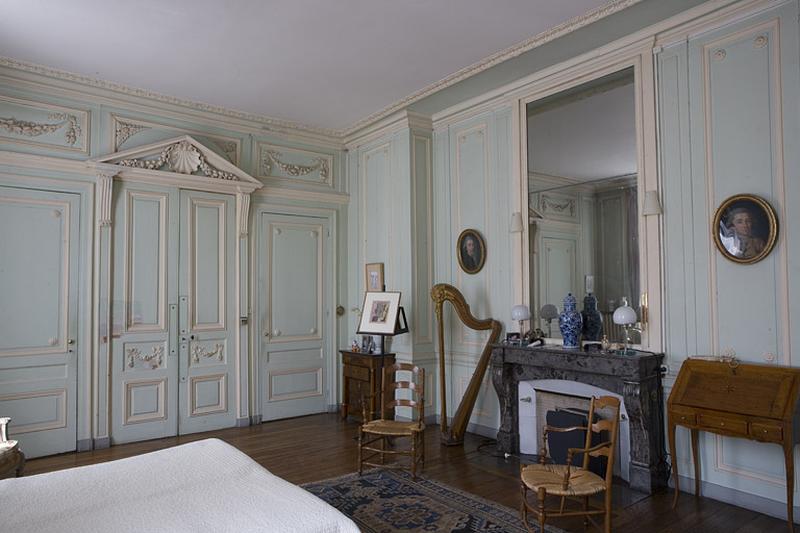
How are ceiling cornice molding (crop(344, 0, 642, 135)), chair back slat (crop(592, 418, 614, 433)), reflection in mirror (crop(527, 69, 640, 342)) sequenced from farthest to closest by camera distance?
reflection in mirror (crop(527, 69, 640, 342)), ceiling cornice molding (crop(344, 0, 642, 135)), chair back slat (crop(592, 418, 614, 433))

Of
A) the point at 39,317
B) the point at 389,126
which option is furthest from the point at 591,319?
the point at 39,317

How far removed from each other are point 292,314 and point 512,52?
3.74 m

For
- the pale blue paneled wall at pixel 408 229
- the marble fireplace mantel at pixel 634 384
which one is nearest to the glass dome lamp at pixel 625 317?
the marble fireplace mantel at pixel 634 384

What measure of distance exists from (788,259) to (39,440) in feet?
19.7

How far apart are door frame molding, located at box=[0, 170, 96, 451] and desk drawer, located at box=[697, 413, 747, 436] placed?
5038 mm

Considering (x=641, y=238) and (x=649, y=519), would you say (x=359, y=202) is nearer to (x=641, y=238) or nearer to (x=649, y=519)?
(x=641, y=238)

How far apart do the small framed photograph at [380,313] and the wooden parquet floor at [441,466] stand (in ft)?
3.59

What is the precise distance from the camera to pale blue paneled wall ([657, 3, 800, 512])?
340 cm

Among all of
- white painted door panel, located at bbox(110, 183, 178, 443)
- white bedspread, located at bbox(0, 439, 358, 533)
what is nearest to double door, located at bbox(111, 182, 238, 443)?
white painted door panel, located at bbox(110, 183, 178, 443)

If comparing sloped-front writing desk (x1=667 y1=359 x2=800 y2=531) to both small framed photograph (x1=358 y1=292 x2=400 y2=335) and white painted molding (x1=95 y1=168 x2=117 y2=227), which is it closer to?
small framed photograph (x1=358 y1=292 x2=400 y2=335)

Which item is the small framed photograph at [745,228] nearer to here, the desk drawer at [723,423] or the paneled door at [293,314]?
the desk drawer at [723,423]

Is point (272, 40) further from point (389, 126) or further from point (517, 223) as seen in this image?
point (517, 223)

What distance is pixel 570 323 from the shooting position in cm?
438

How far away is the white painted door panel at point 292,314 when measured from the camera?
614 cm
